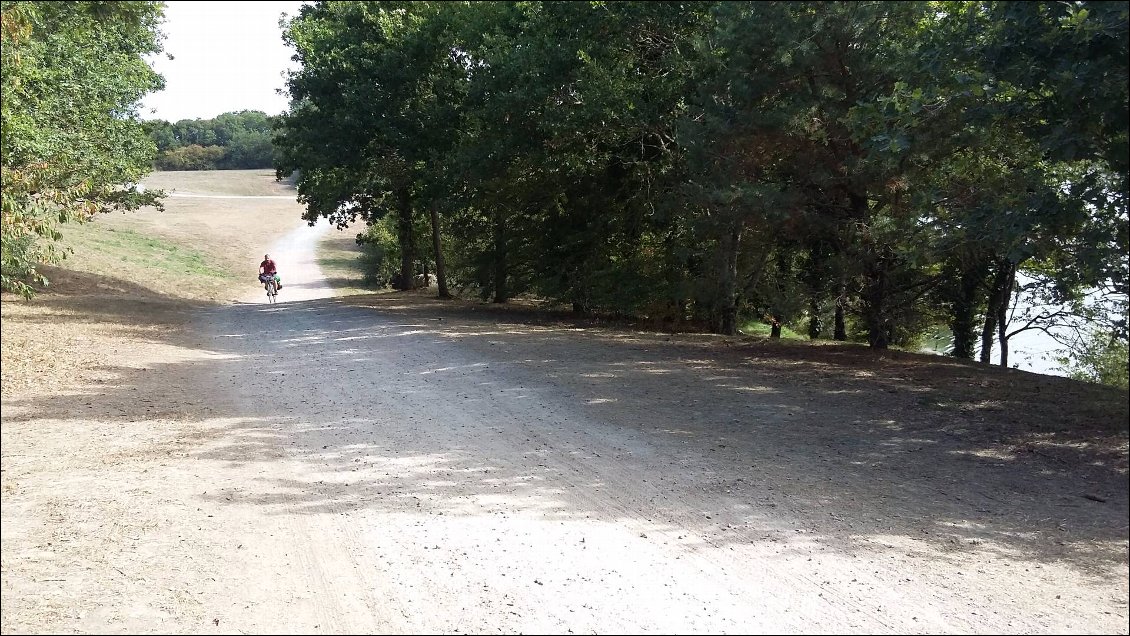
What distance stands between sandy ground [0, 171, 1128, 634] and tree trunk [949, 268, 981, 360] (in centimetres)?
449

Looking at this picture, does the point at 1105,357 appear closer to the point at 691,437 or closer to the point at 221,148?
the point at 691,437

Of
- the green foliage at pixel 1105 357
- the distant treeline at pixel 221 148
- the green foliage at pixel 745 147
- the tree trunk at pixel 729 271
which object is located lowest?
the green foliage at pixel 1105 357

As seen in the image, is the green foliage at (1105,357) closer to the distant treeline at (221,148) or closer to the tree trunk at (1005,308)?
the tree trunk at (1005,308)

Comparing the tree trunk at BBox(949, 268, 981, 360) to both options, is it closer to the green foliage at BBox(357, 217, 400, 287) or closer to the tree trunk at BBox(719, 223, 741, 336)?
the tree trunk at BBox(719, 223, 741, 336)

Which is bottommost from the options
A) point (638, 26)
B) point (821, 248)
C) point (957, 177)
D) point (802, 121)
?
point (821, 248)

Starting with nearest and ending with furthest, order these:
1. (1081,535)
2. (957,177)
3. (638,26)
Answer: (1081,535)
(957,177)
(638,26)

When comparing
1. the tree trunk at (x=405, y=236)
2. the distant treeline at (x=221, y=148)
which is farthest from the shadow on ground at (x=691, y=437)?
the distant treeline at (x=221, y=148)

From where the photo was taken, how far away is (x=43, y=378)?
10383 mm

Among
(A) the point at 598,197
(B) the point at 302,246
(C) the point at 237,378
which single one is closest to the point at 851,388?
(C) the point at 237,378

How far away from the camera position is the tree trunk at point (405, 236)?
27.3 m

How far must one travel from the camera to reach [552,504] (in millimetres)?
5984

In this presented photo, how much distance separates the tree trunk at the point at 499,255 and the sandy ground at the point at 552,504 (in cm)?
1048

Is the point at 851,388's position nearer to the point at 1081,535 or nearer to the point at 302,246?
the point at 1081,535

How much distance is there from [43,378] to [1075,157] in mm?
11734
